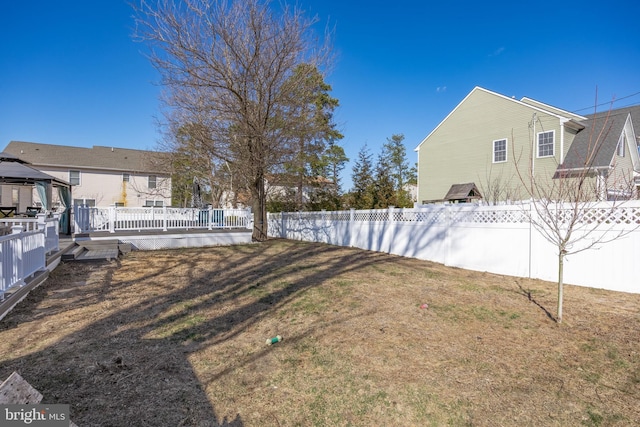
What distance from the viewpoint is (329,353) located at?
11.5 feet

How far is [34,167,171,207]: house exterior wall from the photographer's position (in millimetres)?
25250

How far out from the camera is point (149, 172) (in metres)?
27.1

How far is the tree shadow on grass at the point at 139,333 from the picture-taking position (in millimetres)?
2635

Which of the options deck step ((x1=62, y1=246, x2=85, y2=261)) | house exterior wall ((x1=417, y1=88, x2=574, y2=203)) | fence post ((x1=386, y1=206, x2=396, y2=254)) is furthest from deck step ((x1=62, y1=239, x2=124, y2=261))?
house exterior wall ((x1=417, y1=88, x2=574, y2=203))

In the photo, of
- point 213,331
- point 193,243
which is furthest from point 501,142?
point 213,331

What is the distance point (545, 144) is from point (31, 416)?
18.0 metres

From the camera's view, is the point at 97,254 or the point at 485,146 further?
the point at 485,146

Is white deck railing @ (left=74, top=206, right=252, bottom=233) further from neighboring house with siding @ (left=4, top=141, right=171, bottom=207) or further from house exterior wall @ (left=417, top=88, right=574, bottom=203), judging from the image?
neighboring house with siding @ (left=4, top=141, right=171, bottom=207)

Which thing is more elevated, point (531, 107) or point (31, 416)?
point (531, 107)

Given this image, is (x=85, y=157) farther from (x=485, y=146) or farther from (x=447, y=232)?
(x=485, y=146)

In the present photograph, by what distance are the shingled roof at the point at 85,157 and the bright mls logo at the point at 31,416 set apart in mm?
22706

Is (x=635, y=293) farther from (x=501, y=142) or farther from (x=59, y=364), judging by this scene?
(x=501, y=142)

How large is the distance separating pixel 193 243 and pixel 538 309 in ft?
36.3

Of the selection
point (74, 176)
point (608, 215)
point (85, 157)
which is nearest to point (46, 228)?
point (608, 215)
